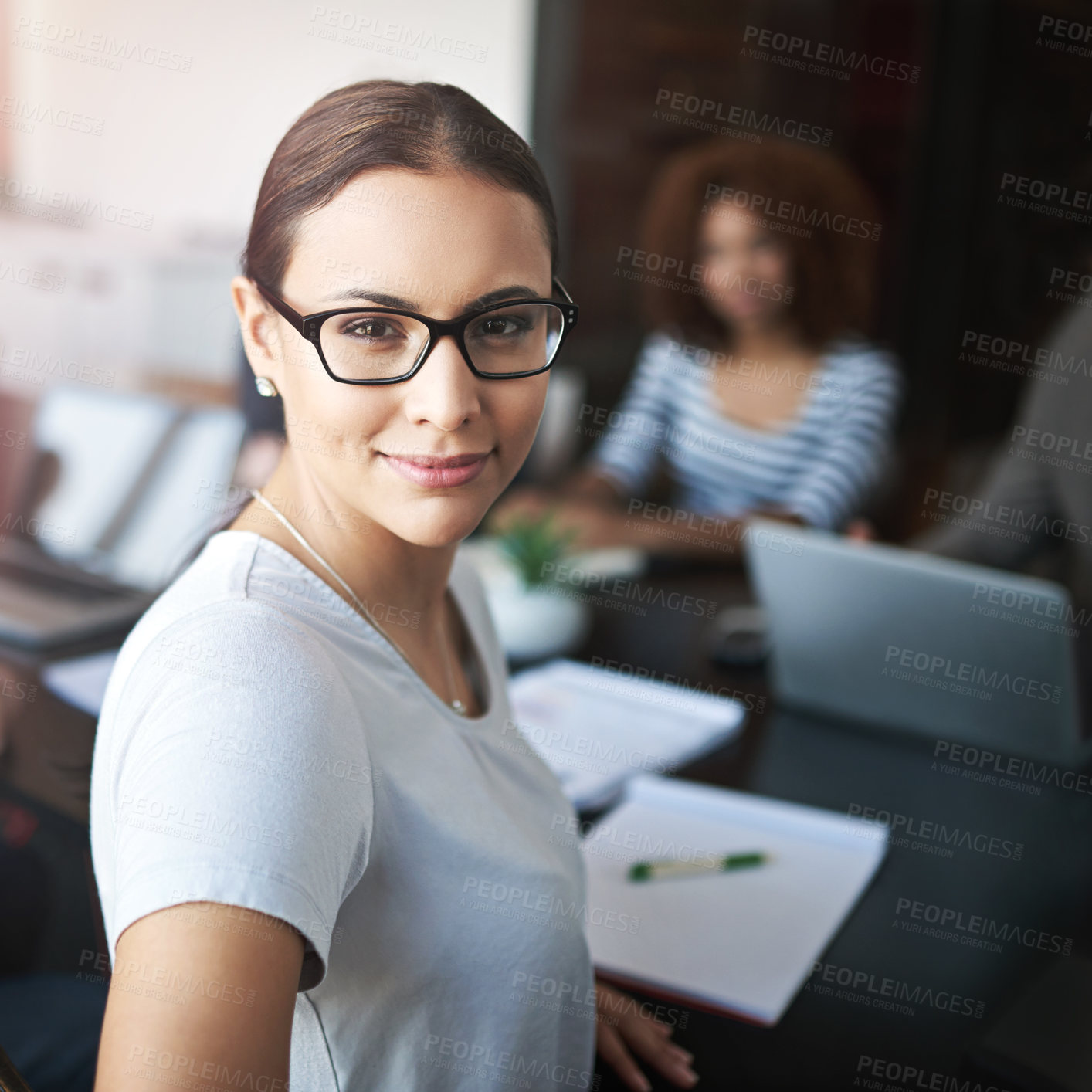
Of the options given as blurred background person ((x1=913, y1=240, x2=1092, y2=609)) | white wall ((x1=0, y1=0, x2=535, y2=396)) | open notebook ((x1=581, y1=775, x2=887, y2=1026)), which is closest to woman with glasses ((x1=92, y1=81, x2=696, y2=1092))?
open notebook ((x1=581, y1=775, x2=887, y2=1026))

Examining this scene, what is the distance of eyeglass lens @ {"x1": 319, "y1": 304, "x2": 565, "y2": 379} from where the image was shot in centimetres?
75

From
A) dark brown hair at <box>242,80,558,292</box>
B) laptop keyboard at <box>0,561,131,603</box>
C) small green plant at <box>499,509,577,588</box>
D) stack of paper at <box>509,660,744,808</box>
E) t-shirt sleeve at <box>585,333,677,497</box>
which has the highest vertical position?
dark brown hair at <box>242,80,558,292</box>

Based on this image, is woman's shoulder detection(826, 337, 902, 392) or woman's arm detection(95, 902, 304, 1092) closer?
woman's arm detection(95, 902, 304, 1092)

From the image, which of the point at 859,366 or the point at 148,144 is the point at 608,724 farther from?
the point at 148,144

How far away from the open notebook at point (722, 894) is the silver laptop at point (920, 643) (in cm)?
28

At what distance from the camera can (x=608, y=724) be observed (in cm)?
154

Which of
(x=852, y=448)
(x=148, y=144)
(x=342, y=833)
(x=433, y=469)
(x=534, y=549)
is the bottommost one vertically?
(x=852, y=448)

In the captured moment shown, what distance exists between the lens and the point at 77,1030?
1.09m

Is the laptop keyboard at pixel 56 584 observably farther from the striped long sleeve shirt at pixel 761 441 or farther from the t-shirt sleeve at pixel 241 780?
the striped long sleeve shirt at pixel 761 441

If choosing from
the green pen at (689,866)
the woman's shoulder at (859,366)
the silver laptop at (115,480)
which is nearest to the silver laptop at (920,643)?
the green pen at (689,866)

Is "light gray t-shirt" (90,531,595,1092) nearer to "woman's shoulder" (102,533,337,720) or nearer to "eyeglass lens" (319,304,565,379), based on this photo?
"woman's shoulder" (102,533,337,720)

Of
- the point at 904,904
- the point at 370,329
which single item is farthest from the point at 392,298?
the point at 904,904

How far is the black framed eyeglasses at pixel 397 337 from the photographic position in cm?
74

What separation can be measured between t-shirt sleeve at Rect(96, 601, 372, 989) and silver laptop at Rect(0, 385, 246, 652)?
1304mm
